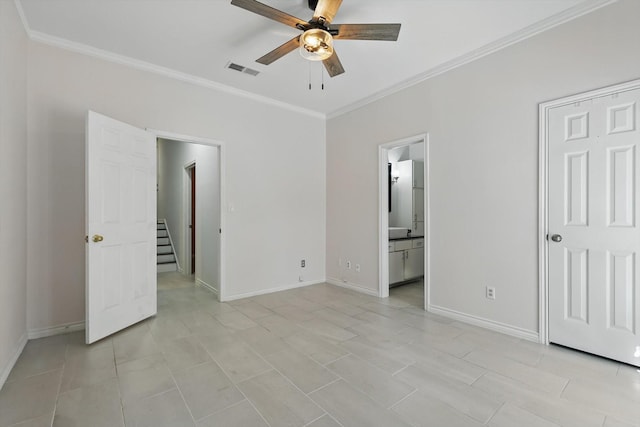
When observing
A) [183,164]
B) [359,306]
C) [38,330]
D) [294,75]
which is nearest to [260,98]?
[294,75]

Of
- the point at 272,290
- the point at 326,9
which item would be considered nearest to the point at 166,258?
the point at 272,290

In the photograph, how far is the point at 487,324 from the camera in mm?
3043

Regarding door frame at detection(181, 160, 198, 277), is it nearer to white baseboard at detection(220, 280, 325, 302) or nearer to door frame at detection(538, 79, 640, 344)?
white baseboard at detection(220, 280, 325, 302)

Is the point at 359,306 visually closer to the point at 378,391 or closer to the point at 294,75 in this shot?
the point at 378,391

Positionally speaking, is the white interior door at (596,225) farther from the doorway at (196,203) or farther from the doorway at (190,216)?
the doorway at (190,216)

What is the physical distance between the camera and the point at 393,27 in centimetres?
215

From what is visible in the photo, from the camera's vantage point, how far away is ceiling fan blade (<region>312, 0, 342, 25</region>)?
2084 mm

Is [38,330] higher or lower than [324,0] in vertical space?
lower

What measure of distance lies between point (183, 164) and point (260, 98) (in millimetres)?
2471

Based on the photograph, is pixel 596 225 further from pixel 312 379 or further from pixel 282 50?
pixel 282 50

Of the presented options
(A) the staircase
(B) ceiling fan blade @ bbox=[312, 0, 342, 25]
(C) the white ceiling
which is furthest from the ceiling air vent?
(A) the staircase

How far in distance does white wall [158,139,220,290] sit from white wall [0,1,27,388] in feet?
6.62

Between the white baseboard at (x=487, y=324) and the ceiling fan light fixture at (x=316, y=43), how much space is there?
9.76 feet

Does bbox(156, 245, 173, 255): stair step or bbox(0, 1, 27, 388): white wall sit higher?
bbox(0, 1, 27, 388): white wall
